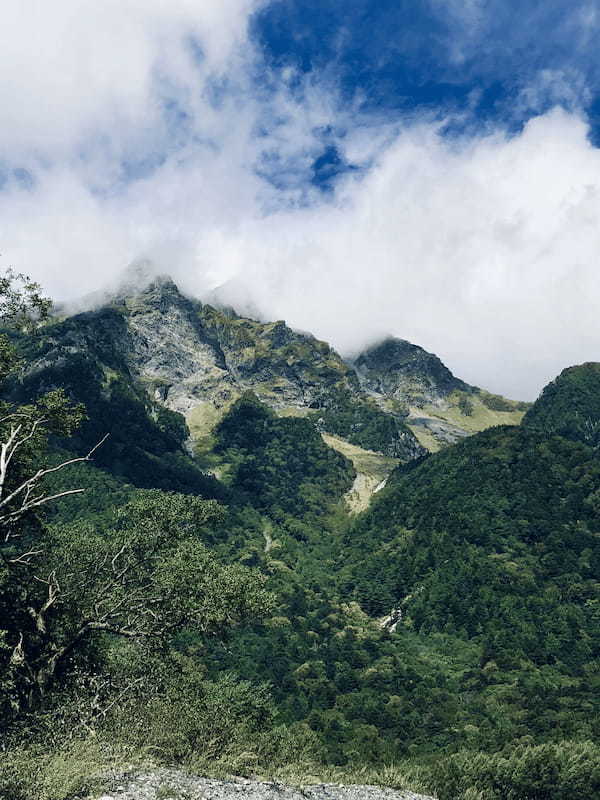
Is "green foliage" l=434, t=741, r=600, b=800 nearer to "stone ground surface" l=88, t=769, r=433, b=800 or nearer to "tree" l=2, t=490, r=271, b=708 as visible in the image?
"stone ground surface" l=88, t=769, r=433, b=800

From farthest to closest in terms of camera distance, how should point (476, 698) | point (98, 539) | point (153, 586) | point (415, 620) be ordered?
1. point (415, 620)
2. point (476, 698)
3. point (98, 539)
4. point (153, 586)

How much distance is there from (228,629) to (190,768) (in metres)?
11.5

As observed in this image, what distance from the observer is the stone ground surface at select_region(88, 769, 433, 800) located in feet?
60.5

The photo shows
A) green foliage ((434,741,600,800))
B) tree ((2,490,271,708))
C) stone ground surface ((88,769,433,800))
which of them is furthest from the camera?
green foliage ((434,741,600,800))

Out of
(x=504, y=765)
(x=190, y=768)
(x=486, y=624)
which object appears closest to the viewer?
(x=190, y=768)

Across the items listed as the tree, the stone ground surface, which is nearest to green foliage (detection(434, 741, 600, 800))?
the stone ground surface

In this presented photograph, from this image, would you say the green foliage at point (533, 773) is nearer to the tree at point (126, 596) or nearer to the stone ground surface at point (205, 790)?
the stone ground surface at point (205, 790)

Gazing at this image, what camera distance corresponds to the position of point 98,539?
38.4m

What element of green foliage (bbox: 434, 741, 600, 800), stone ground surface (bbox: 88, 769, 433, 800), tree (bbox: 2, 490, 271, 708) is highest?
tree (bbox: 2, 490, 271, 708)

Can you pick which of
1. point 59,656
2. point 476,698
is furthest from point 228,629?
point 476,698

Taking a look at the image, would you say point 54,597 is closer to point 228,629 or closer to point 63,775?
point 228,629

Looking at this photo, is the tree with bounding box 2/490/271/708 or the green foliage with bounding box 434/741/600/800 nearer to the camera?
the tree with bounding box 2/490/271/708

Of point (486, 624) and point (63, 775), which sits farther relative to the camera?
point (486, 624)

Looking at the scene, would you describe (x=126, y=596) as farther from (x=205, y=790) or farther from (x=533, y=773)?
(x=533, y=773)
